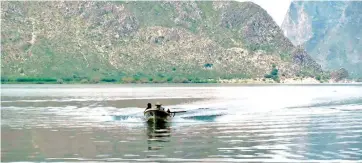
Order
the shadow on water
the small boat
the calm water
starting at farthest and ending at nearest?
the small boat < the shadow on water < the calm water

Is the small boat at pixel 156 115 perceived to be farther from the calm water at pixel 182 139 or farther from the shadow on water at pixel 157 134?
the shadow on water at pixel 157 134

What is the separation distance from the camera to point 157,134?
→ 174 ft

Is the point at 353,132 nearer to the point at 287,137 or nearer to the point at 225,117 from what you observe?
the point at 287,137

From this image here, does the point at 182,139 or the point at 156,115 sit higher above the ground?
the point at 156,115

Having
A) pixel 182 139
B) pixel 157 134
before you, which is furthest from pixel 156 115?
pixel 182 139

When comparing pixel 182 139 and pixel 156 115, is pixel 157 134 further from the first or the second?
pixel 156 115

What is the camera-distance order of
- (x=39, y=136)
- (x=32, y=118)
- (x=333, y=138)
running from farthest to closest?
(x=32, y=118), (x=39, y=136), (x=333, y=138)

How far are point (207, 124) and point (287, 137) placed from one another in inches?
620

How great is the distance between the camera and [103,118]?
72250mm

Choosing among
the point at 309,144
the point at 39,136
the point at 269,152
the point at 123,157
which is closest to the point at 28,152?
the point at 123,157

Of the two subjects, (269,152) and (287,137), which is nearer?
(269,152)

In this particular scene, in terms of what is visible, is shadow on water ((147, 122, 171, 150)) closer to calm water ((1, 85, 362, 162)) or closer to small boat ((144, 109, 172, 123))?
calm water ((1, 85, 362, 162))

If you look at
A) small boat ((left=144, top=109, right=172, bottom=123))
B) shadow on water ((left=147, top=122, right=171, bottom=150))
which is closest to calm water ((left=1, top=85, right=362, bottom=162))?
shadow on water ((left=147, top=122, right=171, bottom=150))

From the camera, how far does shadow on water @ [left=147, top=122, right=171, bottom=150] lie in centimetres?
4447
